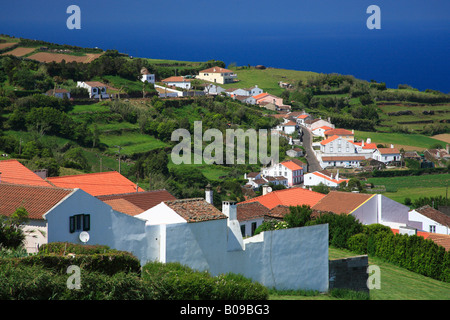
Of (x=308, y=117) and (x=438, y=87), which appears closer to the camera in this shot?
(x=308, y=117)

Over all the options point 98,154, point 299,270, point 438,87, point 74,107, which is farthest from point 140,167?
point 438,87

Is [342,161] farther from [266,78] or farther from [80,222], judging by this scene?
[80,222]

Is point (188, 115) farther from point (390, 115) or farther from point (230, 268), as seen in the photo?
point (230, 268)

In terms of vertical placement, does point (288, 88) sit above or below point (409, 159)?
above

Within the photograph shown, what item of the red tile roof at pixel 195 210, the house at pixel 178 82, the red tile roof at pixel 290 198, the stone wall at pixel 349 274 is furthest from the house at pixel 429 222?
the house at pixel 178 82

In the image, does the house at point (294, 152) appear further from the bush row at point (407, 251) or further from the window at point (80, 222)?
the window at point (80, 222)

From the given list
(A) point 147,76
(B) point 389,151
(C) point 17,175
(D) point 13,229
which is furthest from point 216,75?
(D) point 13,229
